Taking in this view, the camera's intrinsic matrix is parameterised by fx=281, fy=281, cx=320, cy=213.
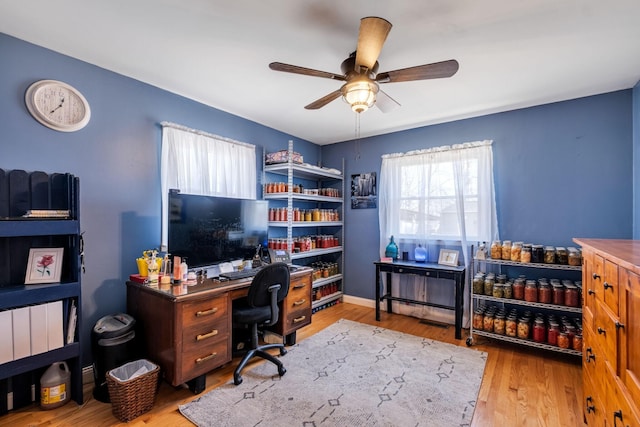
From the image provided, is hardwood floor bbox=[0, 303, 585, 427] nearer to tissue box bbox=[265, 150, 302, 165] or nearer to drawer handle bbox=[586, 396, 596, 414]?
drawer handle bbox=[586, 396, 596, 414]

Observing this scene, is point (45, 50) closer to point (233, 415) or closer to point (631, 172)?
point (233, 415)

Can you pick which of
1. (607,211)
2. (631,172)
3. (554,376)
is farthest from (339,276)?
(631,172)

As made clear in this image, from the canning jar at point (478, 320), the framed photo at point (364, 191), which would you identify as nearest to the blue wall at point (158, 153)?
the framed photo at point (364, 191)

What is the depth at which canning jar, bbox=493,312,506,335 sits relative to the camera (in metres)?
2.87

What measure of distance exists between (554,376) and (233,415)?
259 centimetres

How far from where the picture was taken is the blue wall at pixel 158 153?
6.66 feet

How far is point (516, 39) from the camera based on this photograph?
1.90 metres

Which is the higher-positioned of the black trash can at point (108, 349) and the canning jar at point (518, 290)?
the canning jar at point (518, 290)

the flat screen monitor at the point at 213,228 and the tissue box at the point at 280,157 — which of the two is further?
the tissue box at the point at 280,157

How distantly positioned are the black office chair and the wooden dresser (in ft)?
6.33

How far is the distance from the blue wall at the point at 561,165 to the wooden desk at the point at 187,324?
3073 mm

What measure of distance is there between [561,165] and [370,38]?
2.74 meters

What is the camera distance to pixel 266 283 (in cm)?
227

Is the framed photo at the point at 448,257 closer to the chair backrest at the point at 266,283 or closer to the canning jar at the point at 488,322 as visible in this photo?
the canning jar at the point at 488,322
